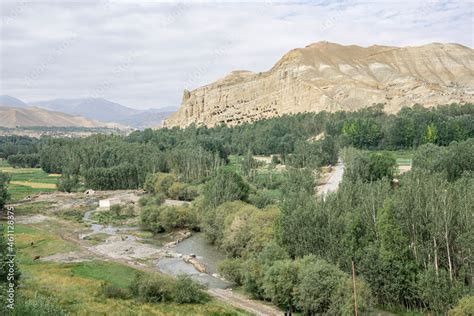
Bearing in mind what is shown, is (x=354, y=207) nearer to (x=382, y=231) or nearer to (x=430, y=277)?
(x=382, y=231)

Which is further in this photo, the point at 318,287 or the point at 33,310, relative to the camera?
the point at 318,287

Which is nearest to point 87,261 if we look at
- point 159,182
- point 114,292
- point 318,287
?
point 114,292

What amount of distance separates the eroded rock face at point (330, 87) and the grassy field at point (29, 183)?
77146mm

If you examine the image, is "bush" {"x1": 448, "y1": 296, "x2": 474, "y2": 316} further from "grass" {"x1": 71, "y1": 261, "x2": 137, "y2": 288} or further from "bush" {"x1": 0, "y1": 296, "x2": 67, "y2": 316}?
"grass" {"x1": 71, "y1": 261, "x2": 137, "y2": 288}

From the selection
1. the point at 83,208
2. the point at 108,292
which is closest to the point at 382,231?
the point at 108,292

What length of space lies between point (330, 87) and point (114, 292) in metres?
141

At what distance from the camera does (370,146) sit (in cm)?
10838

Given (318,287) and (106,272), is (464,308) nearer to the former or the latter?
(318,287)

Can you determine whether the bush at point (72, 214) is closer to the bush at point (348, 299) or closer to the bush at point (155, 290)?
the bush at point (155, 290)

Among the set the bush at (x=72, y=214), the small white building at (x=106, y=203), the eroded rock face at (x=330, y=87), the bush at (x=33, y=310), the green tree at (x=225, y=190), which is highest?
the eroded rock face at (x=330, y=87)

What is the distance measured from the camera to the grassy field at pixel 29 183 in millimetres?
92500

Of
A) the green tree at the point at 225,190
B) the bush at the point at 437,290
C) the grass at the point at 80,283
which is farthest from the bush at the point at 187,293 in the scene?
the green tree at the point at 225,190

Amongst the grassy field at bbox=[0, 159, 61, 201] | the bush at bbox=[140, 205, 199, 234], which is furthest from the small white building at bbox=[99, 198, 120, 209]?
the grassy field at bbox=[0, 159, 61, 201]

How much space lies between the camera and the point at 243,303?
115 ft
